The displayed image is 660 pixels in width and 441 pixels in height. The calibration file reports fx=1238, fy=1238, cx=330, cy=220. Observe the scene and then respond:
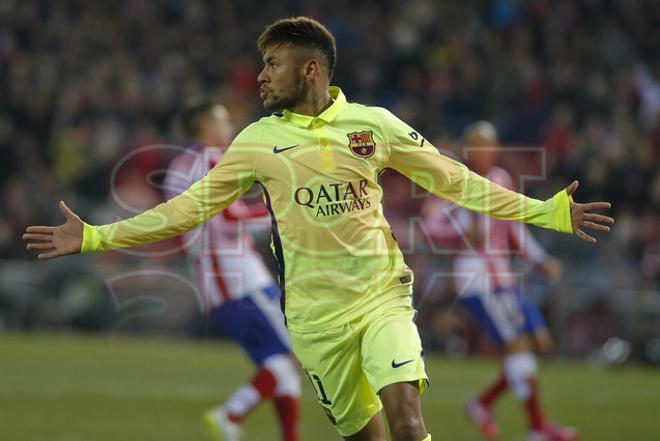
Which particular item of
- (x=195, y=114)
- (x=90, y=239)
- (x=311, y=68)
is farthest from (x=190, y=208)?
(x=195, y=114)

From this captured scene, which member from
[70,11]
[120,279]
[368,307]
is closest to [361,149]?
[368,307]

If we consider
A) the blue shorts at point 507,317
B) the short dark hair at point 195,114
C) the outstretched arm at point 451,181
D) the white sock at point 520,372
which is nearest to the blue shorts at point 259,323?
the short dark hair at point 195,114

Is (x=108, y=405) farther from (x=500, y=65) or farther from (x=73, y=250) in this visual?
(x=500, y=65)

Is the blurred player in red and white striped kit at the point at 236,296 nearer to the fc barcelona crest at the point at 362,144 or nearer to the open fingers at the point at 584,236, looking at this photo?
the fc barcelona crest at the point at 362,144

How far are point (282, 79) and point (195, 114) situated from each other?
3280 mm

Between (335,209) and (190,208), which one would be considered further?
(335,209)

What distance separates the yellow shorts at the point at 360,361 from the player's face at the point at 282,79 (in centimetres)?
102

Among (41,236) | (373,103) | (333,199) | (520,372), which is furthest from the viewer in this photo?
(373,103)

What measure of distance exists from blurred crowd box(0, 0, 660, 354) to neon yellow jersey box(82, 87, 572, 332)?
981 centimetres

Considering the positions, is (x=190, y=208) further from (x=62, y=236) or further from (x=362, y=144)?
(x=362, y=144)

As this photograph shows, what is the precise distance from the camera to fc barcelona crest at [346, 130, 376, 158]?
5.42 meters

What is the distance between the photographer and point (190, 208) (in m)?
5.27

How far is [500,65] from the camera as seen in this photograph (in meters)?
18.9

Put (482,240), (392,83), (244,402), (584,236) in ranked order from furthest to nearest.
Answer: (392,83) → (482,240) → (244,402) → (584,236)
